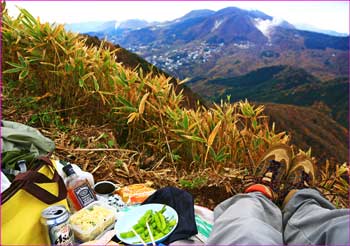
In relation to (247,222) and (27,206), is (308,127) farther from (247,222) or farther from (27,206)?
(27,206)

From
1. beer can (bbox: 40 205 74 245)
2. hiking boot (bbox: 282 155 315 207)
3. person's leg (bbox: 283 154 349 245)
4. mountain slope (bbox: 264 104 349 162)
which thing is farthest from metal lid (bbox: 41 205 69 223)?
mountain slope (bbox: 264 104 349 162)

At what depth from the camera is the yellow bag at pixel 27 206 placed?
130 centimetres

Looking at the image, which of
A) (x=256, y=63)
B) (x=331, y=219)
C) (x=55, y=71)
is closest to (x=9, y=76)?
(x=55, y=71)

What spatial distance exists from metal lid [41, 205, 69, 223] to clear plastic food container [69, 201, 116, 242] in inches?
7.9

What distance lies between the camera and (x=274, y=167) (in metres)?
2.32

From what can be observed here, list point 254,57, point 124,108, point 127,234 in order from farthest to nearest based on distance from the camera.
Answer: point 254,57, point 124,108, point 127,234

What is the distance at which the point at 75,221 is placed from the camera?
153 cm

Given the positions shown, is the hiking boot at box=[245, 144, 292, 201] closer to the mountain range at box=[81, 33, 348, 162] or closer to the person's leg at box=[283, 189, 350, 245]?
the person's leg at box=[283, 189, 350, 245]

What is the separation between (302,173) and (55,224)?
168 cm

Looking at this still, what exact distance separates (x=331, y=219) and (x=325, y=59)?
78714 mm

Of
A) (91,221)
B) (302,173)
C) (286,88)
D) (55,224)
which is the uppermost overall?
(55,224)

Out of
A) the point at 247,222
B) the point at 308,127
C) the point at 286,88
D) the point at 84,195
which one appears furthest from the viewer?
the point at 286,88

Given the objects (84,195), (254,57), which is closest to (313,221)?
(84,195)

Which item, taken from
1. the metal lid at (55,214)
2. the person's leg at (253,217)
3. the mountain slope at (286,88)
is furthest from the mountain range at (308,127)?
the mountain slope at (286,88)
